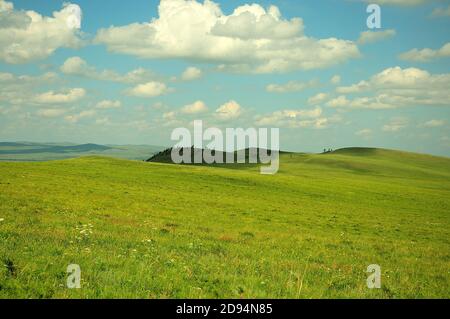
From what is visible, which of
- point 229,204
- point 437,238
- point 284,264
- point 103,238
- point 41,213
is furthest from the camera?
point 229,204

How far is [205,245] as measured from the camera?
799 inches

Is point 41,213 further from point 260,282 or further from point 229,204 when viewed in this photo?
point 229,204

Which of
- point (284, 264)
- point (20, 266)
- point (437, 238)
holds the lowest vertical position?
point (437, 238)

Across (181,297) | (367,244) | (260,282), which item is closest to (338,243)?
(367,244)

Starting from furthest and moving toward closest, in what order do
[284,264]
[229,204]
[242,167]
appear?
1. [242,167]
2. [229,204]
3. [284,264]

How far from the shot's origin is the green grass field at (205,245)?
39.1 feet

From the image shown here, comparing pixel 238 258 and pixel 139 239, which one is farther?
pixel 139 239

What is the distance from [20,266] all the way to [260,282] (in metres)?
7.63

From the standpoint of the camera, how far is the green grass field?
39.1ft

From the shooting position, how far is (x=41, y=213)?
26031mm

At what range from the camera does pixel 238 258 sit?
17.6 m
